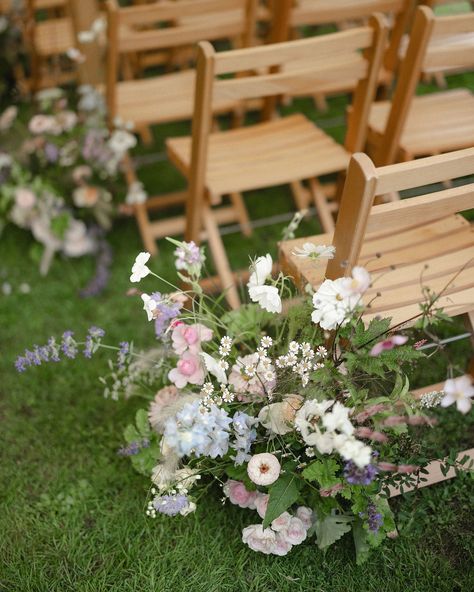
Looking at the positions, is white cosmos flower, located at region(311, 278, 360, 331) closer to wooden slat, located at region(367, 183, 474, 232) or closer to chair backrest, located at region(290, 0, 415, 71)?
wooden slat, located at region(367, 183, 474, 232)

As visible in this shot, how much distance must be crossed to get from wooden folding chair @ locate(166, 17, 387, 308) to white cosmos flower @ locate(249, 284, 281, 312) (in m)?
0.26

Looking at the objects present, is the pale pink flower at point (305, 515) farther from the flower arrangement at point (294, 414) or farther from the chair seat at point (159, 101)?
the chair seat at point (159, 101)

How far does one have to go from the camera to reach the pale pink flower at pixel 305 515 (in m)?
1.83

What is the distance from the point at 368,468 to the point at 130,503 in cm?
87

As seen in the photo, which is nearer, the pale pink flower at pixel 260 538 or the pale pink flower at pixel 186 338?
the pale pink flower at pixel 186 338

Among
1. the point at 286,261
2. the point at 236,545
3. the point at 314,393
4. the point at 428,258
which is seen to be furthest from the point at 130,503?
the point at 428,258

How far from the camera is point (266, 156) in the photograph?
249 cm

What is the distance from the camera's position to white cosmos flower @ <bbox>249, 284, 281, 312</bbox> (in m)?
1.65

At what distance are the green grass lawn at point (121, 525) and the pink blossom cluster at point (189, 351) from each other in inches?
20.2

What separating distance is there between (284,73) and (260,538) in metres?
1.45

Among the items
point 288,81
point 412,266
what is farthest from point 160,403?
point 288,81

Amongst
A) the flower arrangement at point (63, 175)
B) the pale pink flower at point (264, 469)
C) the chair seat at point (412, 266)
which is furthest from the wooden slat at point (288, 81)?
the pale pink flower at point (264, 469)

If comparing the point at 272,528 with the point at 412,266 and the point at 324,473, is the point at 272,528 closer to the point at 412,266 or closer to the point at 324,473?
the point at 324,473

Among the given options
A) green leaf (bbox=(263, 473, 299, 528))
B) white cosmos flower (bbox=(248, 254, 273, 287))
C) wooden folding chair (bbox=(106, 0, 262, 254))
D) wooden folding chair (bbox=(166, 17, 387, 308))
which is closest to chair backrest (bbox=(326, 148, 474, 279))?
white cosmos flower (bbox=(248, 254, 273, 287))
